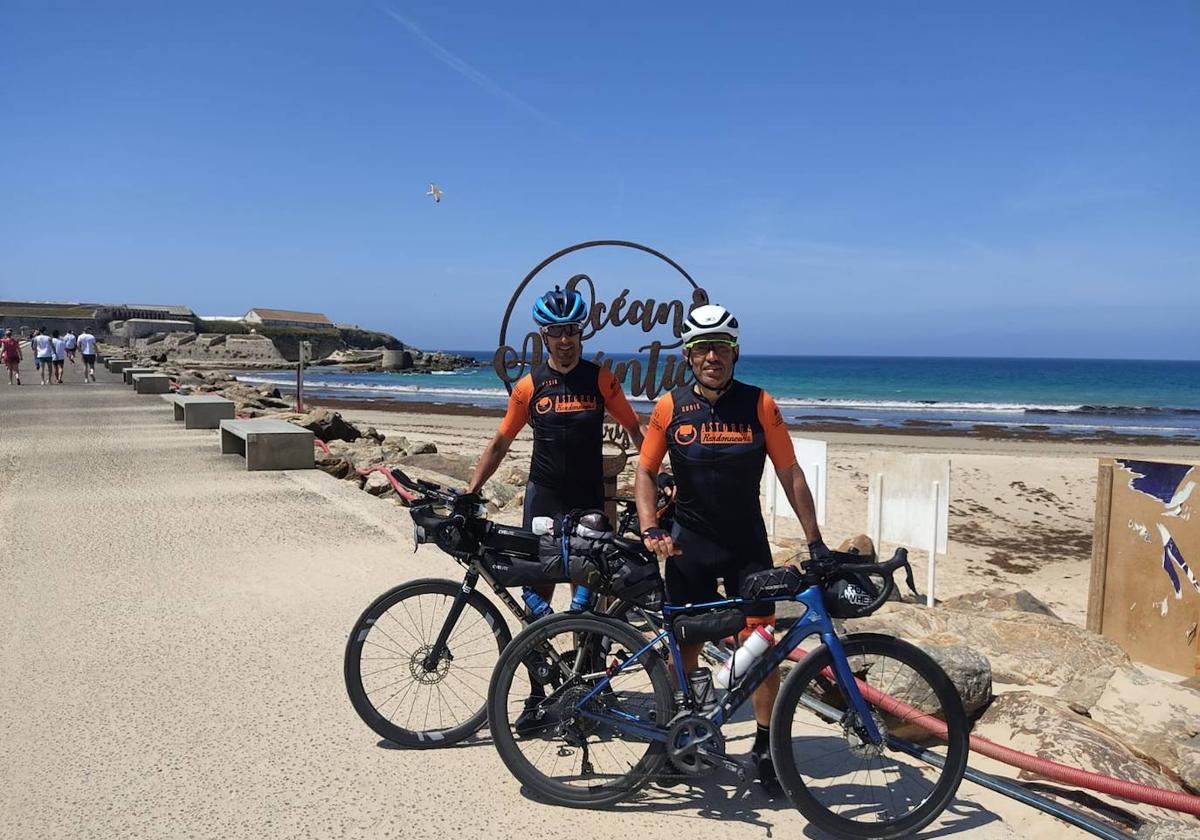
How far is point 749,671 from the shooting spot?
3.03 meters

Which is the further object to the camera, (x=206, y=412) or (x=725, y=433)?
(x=206, y=412)

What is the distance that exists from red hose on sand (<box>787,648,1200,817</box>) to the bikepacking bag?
0.37m

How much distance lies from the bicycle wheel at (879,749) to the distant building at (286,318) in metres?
123

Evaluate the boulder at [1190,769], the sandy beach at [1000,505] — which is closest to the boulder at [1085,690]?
the boulder at [1190,769]

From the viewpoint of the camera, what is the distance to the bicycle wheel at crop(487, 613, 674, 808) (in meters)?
3.02

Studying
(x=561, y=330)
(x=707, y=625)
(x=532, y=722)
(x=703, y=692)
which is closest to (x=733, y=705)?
(x=703, y=692)

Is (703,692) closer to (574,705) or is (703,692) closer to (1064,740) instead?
(574,705)

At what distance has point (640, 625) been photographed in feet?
15.5

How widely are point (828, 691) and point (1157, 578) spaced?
3.29m

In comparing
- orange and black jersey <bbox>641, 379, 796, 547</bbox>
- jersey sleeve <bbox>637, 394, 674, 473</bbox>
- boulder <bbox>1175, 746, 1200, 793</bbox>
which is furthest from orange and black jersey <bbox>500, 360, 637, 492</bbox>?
boulder <bbox>1175, 746, 1200, 793</bbox>

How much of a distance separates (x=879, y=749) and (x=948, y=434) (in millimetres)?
31140

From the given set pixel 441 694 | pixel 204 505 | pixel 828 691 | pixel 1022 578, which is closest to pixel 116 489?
pixel 204 505

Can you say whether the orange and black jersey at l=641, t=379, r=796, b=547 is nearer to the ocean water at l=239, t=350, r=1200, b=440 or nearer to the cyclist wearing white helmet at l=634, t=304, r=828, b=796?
the cyclist wearing white helmet at l=634, t=304, r=828, b=796

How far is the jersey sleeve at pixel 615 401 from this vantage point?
386 centimetres
